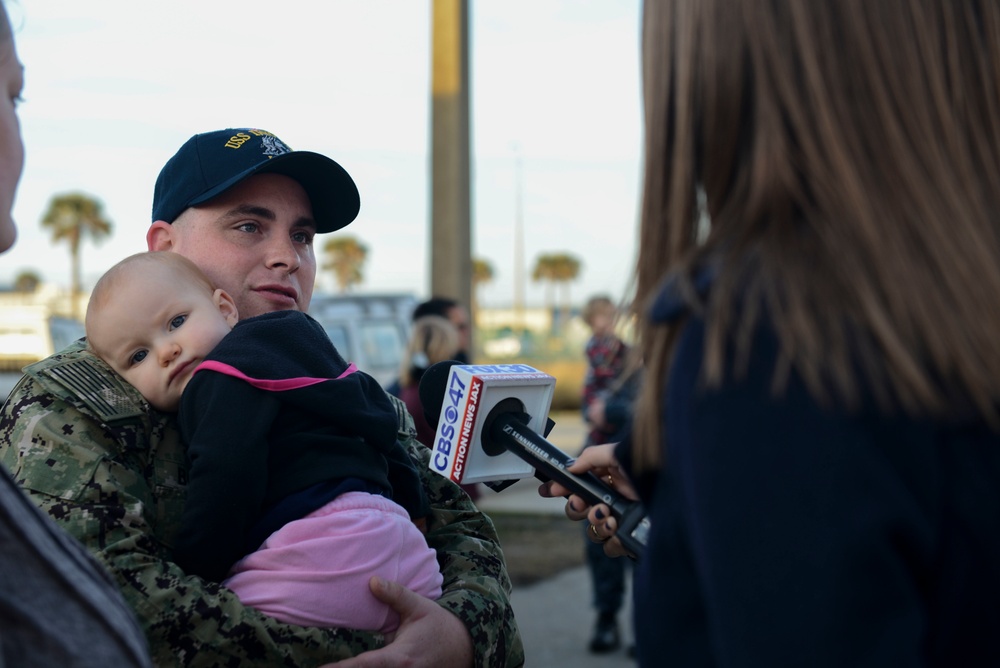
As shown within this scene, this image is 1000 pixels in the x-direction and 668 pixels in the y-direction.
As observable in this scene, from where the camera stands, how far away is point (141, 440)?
2064mm

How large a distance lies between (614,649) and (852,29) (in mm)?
5963

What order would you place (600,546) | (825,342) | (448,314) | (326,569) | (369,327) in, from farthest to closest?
(369,327) → (448,314) → (600,546) → (326,569) → (825,342)

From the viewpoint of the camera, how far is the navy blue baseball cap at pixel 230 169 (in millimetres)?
2547

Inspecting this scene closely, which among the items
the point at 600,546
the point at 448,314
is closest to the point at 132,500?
the point at 600,546

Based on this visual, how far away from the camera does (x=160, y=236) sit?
8.66ft

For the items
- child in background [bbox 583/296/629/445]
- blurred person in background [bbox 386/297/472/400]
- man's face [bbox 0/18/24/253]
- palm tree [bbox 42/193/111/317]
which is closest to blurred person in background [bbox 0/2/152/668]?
man's face [bbox 0/18/24/253]

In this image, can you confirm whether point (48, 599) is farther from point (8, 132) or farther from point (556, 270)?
point (556, 270)

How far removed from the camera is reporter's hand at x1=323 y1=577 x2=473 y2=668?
2010 millimetres

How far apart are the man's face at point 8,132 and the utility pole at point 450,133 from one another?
7393mm

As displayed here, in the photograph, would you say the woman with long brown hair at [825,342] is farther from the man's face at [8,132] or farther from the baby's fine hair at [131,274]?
the baby's fine hair at [131,274]

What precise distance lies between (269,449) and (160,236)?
0.85m

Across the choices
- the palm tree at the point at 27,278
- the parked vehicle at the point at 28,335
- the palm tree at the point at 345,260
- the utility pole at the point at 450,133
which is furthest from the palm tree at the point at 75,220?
the utility pole at the point at 450,133

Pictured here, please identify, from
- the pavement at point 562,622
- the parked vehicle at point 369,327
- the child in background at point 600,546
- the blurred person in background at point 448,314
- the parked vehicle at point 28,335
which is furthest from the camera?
the parked vehicle at point 28,335

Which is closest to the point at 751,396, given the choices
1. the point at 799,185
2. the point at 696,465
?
the point at 696,465
